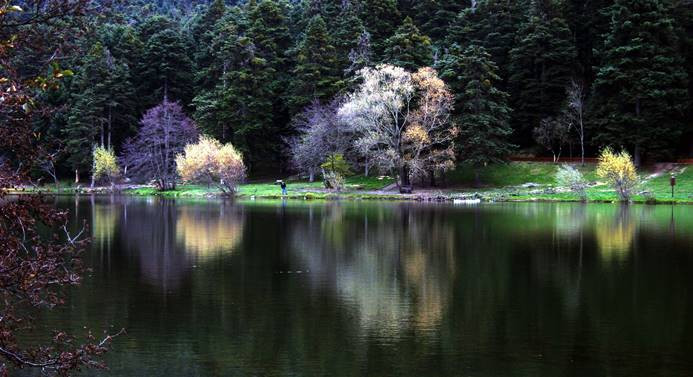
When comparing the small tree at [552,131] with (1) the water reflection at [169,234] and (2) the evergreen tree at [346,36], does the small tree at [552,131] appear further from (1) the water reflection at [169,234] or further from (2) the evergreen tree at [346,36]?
(1) the water reflection at [169,234]

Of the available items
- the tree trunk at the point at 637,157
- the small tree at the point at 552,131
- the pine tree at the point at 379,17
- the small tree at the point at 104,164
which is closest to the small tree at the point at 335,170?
the small tree at the point at 552,131

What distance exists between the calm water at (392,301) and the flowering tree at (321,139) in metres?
34.8

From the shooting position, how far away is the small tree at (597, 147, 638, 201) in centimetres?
4909

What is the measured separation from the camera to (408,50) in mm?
68688

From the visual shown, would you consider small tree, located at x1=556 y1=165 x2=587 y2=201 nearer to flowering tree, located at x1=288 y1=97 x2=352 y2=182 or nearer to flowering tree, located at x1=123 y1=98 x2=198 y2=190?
flowering tree, located at x1=288 y1=97 x2=352 y2=182

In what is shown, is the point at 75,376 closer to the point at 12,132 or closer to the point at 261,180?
the point at 12,132

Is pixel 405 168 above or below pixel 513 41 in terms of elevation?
below

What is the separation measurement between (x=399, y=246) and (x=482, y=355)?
14835 mm

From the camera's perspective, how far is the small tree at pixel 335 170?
2435 inches

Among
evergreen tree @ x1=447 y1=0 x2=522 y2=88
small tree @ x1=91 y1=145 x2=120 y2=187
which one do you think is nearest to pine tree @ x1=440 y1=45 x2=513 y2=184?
evergreen tree @ x1=447 y1=0 x2=522 y2=88

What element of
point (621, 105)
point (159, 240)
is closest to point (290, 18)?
point (621, 105)

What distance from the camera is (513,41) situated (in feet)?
253

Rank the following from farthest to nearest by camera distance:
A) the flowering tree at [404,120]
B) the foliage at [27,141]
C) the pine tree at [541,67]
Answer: the pine tree at [541,67], the flowering tree at [404,120], the foliage at [27,141]

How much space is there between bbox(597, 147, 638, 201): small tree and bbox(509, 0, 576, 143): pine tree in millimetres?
20817
